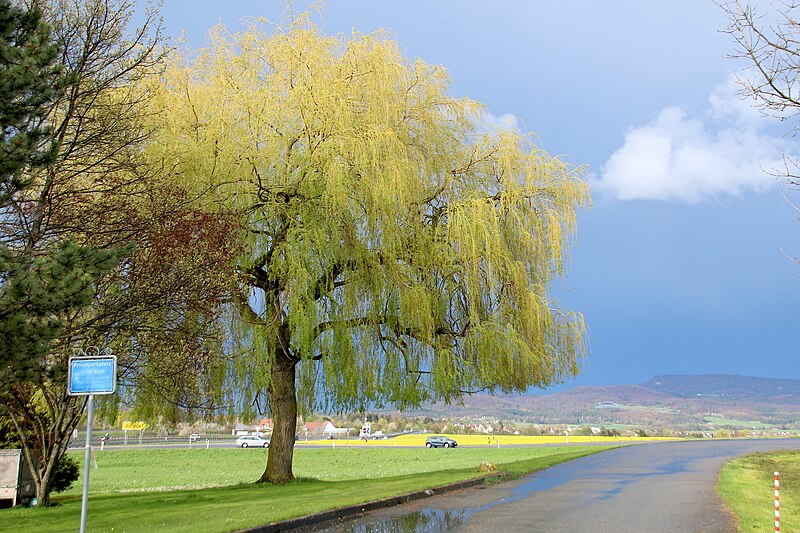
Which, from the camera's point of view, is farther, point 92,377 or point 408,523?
point 408,523

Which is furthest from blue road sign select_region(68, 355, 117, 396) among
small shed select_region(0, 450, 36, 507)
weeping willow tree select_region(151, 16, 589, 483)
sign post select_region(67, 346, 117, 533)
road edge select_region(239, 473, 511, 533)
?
small shed select_region(0, 450, 36, 507)

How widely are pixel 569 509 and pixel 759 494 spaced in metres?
7.46

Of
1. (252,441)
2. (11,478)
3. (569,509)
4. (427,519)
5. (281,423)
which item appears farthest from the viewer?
(252,441)

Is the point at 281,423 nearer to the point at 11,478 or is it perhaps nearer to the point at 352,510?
the point at 11,478

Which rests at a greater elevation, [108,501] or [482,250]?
[482,250]

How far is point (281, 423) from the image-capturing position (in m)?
21.8

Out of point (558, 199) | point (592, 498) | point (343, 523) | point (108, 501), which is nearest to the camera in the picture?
point (343, 523)

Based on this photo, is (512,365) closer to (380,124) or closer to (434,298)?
(434,298)

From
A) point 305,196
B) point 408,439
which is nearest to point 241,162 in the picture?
point 305,196

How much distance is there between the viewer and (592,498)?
1683 centimetres

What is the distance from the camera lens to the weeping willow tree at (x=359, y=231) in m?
18.9

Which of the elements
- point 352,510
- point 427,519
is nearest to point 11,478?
point 352,510

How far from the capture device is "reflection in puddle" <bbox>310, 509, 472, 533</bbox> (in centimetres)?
1158

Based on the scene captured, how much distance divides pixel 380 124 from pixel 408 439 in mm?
68177
